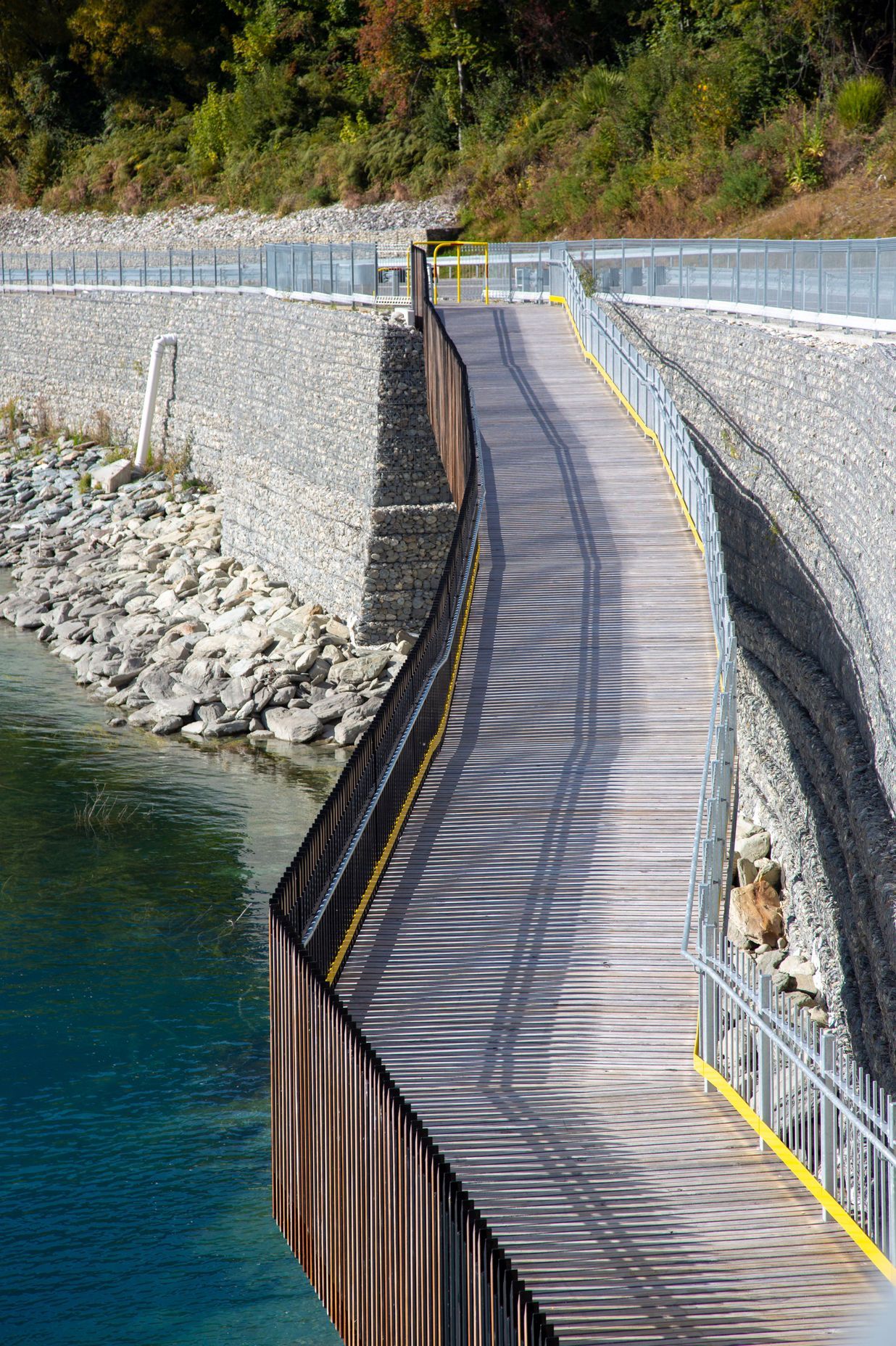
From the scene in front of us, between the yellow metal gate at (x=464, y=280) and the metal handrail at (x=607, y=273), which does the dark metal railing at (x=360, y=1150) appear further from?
the yellow metal gate at (x=464, y=280)

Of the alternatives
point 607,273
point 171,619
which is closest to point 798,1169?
point 171,619

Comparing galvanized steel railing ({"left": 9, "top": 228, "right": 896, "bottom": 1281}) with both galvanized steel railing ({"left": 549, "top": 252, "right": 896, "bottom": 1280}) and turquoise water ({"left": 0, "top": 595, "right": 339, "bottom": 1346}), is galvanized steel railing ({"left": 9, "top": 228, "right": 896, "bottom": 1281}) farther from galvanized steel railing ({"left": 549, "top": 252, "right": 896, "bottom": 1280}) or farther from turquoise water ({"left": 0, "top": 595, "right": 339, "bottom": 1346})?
turquoise water ({"left": 0, "top": 595, "right": 339, "bottom": 1346})

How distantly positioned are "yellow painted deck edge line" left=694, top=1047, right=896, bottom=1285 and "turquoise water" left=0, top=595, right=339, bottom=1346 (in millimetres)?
3230

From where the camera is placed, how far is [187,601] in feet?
83.6

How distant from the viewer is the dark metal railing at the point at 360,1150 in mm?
5398

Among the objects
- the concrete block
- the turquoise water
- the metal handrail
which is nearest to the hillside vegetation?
the metal handrail

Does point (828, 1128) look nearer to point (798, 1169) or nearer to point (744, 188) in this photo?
point (798, 1169)

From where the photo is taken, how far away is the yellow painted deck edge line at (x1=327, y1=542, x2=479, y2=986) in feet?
28.9

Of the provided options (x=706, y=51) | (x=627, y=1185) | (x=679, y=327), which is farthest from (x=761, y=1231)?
(x=706, y=51)

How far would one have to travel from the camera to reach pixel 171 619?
81.5 feet

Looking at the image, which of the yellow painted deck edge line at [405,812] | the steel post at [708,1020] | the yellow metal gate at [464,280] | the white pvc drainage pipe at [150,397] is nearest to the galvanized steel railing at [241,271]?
the yellow metal gate at [464,280]

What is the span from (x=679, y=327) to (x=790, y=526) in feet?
19.8

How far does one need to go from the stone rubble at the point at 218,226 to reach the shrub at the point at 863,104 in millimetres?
12476

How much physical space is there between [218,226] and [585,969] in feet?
145
